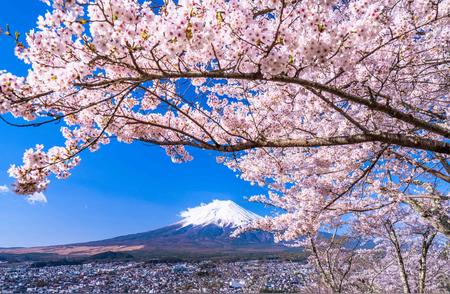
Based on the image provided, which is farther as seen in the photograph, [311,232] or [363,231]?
[363,231]

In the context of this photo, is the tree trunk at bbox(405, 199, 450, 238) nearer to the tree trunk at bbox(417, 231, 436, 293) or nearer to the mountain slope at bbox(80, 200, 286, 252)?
the tree trunk at bbox(417, 231, 436, 293)

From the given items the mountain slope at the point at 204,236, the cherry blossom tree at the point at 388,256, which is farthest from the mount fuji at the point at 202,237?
the cherry blossom tree at the point at 388,256

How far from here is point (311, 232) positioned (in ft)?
28.0

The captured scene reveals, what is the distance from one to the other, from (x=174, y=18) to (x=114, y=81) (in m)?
0.69

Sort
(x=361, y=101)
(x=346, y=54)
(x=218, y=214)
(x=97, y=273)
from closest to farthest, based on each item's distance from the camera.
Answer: (x=346, y=54) → (x=361, y=101) → (x=97, y=273) → (x=218, y=214)

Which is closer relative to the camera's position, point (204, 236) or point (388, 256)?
point (388, 256)

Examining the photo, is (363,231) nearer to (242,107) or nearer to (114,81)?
(242,107)

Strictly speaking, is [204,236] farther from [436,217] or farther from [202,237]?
[436,217]

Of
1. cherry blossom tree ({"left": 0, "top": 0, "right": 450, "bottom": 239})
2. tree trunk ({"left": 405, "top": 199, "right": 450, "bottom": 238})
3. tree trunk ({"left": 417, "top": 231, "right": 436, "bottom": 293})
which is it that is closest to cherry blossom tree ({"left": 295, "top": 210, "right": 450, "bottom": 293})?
tree trunk ({"left": 417, "top": 231, "right": 436, "bottom": 293})

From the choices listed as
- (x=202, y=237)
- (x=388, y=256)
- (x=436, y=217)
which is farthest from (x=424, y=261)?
(x=202, y=237)

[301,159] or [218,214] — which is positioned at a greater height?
[218,214]

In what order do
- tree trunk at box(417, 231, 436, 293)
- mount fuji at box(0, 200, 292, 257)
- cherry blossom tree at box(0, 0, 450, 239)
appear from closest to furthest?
cherry blossom tree at box(0, 0, 450, 239)
tree trunk at box(417, 231, 436, 293)
mount fuji at box(0, 200, 292, 257)

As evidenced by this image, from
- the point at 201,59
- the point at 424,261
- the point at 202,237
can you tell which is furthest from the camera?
the point at 202,237

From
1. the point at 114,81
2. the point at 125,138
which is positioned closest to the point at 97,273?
the point at 125,138
